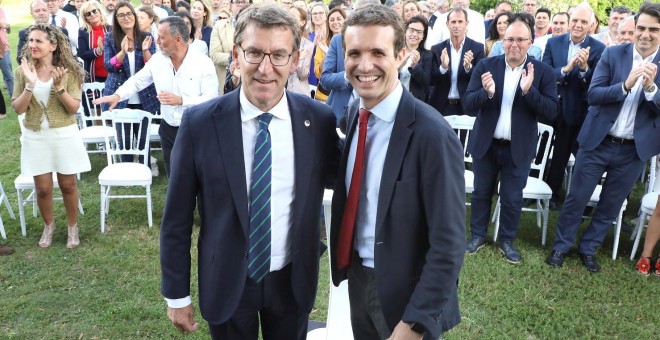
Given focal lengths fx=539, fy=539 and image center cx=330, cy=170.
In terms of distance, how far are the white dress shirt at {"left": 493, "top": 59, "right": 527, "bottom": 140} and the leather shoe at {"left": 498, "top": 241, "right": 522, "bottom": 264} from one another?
1.04 meters

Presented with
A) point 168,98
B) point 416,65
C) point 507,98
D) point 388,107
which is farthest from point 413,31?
point 388,107

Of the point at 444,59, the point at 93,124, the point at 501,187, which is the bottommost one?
the point at 93,124

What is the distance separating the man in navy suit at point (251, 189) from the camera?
6.68 feet

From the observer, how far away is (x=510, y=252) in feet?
16.3

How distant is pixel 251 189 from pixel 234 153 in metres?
0.16

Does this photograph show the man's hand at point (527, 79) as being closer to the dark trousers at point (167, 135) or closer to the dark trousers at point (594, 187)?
the dark trousers at point (594, 187)

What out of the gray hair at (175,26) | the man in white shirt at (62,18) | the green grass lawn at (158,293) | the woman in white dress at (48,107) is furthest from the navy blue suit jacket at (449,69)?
the man in white shirt at (62,18)

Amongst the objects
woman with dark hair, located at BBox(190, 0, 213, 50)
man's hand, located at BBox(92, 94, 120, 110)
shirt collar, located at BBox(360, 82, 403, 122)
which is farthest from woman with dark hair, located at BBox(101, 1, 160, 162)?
shirt collar, located at BBox(360, 82, 403, 122)

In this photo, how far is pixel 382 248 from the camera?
1992 millimetres

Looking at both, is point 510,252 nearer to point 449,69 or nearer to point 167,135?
point 449,69

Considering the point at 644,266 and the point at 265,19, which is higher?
the point at 265,19

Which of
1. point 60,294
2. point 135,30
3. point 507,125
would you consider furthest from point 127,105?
point 507,125

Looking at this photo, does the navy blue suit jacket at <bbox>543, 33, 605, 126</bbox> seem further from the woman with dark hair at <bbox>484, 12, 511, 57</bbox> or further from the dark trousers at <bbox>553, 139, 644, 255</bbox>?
the dark trousers at <bbox>553, 139, 644, 255</bbox>

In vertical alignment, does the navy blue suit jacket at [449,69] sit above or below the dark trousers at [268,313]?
above
